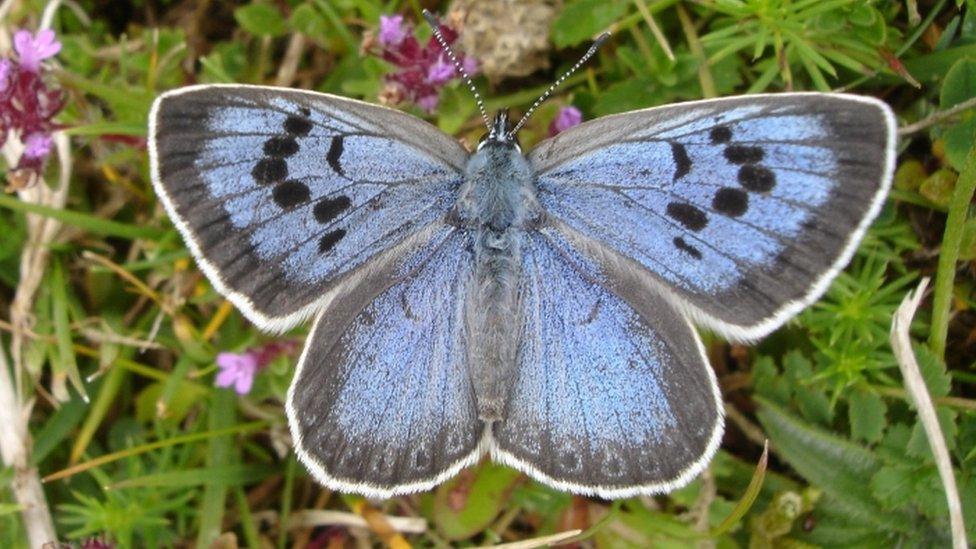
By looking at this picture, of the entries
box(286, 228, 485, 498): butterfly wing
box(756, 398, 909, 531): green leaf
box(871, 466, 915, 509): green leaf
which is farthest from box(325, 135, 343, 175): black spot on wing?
box(871, 466, 915, 509): green leaf

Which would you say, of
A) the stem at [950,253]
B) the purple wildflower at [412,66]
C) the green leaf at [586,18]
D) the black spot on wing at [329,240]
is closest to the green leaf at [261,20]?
the purple wildflower at [412,66]

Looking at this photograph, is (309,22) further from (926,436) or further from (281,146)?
(926,436)

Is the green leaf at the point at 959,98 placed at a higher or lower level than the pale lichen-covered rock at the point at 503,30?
lower

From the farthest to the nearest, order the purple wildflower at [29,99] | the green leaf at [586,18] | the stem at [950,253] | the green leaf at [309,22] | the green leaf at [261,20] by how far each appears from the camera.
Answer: the green leaf at [261,20]
the green leaf at [309,22]
the green leaf at [586,18]
the purple wildflower at [29,99]
the stem at [950,253]

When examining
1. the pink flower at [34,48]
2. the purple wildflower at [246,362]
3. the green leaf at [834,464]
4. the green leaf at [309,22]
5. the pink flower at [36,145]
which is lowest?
the green leaf at [834,464]

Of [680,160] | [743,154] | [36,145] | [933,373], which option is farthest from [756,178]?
[36,145]

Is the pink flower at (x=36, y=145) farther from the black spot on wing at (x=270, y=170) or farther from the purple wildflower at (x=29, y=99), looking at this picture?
the black spot on wing at (x=270, y=170)

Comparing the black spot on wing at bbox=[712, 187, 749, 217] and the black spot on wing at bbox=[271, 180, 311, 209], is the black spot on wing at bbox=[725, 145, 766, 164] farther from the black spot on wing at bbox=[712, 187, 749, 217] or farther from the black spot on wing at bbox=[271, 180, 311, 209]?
the black spot on wing at bbox=[271, 180, 311, 209]
